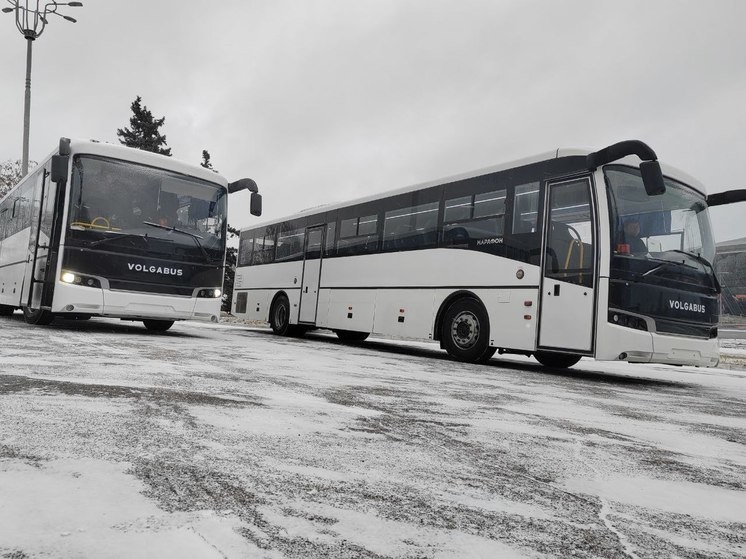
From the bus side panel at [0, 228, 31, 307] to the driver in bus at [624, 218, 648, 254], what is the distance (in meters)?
10.3

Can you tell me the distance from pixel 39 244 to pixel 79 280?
1.58m

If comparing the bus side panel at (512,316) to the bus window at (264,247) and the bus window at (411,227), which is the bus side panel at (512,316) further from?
the bus window at (264,247)

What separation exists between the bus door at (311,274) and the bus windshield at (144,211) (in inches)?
120

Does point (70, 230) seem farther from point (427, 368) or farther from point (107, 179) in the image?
point (427, 368)

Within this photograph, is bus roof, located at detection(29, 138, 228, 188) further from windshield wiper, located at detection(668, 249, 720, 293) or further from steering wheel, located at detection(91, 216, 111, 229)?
windshield wiper, located at detection(668, 249, 720, 293)

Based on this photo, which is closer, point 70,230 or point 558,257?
point 558,257

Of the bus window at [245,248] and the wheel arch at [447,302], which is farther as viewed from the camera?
the bus window at [245,248]

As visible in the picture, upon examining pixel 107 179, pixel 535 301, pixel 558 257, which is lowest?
pixel 535 301

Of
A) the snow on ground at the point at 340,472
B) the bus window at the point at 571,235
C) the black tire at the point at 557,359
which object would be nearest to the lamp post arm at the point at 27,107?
the snow on ground at the point at 340,472

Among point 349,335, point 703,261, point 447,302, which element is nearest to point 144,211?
point 447,302

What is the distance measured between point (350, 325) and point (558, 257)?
5.12 metres

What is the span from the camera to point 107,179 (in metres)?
10.2

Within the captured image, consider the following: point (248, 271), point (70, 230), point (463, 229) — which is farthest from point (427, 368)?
point (248, 271)

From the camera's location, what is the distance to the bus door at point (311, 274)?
13984mm
